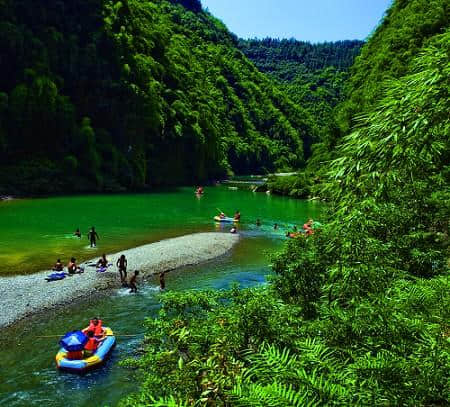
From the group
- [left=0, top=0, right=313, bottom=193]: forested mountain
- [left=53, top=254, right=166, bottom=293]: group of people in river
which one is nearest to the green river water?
[left=53, top=254, right=166, bottom=293]: group of people in river

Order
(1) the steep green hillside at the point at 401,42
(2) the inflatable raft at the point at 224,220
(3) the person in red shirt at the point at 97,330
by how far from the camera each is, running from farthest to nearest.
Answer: (1) the steep green hillside at the point at 401,42 < (2) the inflatable raft at the point at 224,220 < (3) the person in red shirt at the point at 97,330

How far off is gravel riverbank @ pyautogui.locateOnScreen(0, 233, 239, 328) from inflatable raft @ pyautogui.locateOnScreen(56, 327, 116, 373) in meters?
4.99

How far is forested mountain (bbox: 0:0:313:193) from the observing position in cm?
6688

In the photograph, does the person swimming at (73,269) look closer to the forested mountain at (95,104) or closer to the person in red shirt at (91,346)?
the person in red shirt at (91,346)

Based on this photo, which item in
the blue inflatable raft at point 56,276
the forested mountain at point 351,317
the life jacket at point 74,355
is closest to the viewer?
the forested mountain at point 351,317

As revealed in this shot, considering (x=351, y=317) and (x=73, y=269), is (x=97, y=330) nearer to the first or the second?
(x=73, y=269)

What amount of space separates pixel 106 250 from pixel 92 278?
754cm

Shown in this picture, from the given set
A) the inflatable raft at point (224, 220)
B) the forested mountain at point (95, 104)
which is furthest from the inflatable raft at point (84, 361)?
the forested mountain at point (95, 104)

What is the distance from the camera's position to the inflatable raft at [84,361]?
13.6 meters

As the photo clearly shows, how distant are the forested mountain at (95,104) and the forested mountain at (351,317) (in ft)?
204

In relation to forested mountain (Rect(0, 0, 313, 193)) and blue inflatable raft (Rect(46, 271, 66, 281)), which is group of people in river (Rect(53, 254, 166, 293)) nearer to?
blue inflatable raft (Rect(46, 271, 66, 281))

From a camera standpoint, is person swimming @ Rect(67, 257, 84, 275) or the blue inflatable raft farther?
person swimming @ Rect(67, 257, 84, 275)

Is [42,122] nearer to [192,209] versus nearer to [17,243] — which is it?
[192,209]

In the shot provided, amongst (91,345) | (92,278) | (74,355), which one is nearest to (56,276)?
(92,278)
